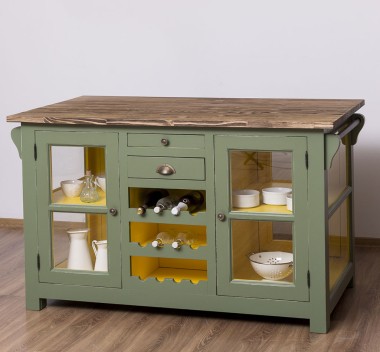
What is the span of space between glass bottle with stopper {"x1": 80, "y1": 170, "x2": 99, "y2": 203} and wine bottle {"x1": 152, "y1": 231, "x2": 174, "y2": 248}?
29cm

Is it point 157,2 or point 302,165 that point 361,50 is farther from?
point 302,165

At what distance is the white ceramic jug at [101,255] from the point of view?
4.06 m

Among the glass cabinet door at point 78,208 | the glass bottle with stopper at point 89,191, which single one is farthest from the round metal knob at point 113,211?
→ the glass bottle with stopper at point 89,191

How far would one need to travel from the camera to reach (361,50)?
4875 mm

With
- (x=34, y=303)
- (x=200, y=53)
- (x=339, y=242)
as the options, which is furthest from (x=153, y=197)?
(x=200, y=53)

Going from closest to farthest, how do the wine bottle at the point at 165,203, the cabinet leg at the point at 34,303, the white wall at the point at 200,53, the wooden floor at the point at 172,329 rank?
the wooden floor at the point at 172,329, the wine bottle at the point at 165,203, the cabinet leg at the point at 34,303, the white wall at the point at 200,53

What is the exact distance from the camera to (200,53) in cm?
509

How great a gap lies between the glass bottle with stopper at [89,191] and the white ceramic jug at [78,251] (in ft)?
0.43

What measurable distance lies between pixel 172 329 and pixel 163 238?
1.25ft

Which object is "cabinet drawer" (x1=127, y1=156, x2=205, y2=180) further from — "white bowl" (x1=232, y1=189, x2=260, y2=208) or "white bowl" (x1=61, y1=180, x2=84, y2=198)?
"white bowl" (x1=61, y1=180, x2=84, y2=198)

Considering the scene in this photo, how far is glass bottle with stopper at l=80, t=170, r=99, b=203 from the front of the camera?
4.05m

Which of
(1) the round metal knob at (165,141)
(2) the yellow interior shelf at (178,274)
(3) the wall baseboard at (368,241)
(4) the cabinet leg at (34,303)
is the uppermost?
A: (1) the round metal knob at (165,141)

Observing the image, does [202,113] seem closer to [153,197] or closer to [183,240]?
[153,197]

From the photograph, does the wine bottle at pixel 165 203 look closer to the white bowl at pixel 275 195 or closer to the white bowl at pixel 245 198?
the white bowl at pixel 245 198
